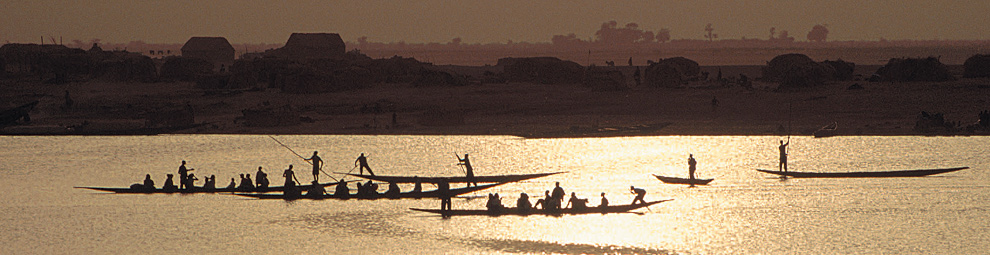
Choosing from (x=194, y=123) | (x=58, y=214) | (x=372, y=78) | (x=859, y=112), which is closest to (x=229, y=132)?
(x=194, y=123)

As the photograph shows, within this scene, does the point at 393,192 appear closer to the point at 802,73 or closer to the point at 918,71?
the point at 802,73

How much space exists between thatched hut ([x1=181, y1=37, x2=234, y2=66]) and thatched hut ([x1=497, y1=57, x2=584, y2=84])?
118ft

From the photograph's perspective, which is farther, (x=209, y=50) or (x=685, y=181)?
(x=209, y=50)

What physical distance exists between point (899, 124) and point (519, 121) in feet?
61.5

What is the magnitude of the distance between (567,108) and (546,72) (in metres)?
9.64

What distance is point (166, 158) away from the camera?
53.6 m

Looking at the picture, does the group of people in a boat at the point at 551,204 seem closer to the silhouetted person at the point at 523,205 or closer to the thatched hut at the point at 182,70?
the silhouetted person at the point at 523,205

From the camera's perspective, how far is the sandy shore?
55.3 metres

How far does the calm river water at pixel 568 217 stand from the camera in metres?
29.1

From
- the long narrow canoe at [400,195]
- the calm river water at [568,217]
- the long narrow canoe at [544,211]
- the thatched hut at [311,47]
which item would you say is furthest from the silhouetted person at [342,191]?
the thatched hut at [311,47]

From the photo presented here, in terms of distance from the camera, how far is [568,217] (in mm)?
31672

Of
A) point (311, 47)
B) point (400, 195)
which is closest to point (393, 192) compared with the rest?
point (400, 195)

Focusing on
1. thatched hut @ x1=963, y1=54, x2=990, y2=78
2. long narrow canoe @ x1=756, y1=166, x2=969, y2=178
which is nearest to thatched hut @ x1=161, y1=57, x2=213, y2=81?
thatched hut @ x1=963, y1=54, x2=990, y2=78

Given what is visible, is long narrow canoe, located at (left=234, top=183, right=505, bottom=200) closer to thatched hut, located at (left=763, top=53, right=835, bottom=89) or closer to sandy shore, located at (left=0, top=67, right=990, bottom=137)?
sandy shore, located at (left=0, top=67, right=990, bottom=137)
